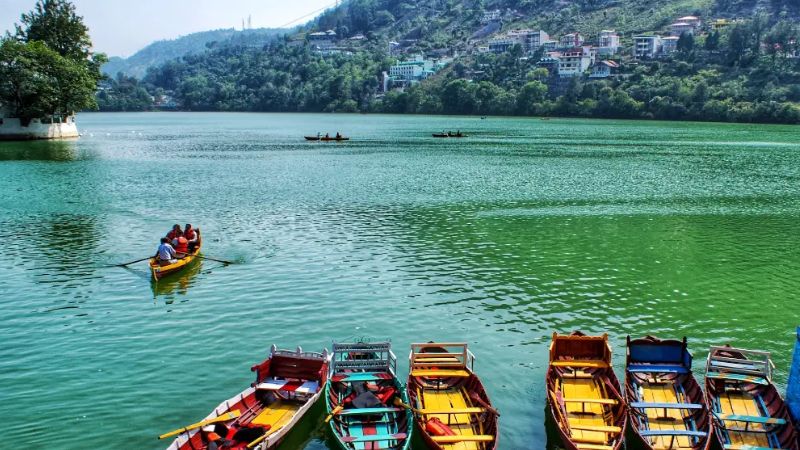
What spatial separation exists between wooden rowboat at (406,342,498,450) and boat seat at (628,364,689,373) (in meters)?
5.10

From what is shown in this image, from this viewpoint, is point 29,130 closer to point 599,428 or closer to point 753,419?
point 599,428

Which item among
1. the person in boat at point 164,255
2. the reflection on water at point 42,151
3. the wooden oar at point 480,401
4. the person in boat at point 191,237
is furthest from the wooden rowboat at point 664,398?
the reflection on water at point 42,151

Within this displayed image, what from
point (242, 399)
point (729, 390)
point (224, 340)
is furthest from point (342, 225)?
point (729, 390)

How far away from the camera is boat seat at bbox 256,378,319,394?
19297 millimetres

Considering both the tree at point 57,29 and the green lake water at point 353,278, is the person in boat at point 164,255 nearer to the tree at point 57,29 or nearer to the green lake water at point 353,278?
the green lake water at point 353,278

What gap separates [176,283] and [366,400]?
1758 centimetres

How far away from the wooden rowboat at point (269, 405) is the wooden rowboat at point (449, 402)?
3058 millimetres

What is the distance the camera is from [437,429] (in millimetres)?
16812

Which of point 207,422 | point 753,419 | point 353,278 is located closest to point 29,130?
point 353,278

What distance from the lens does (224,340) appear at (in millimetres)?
25016

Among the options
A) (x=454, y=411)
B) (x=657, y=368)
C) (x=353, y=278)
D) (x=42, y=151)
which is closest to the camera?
(x=454, y=411)

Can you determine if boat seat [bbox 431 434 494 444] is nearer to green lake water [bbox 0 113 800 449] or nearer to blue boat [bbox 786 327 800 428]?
green lake water [bbox 0 113 800 449]

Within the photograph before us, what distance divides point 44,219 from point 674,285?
43246 mm

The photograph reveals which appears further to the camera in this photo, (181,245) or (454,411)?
(181,245)
